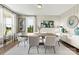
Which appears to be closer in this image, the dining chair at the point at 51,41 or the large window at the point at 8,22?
the large window at the point at 8,22

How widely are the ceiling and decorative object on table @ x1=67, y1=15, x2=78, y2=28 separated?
26 centimetres

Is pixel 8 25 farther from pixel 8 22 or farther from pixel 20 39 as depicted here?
pixel 20 39

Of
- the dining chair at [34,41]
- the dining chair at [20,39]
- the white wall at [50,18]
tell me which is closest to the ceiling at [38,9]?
the white wall at [50,18]

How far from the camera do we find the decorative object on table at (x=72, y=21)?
2557 mm

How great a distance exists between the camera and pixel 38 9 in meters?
2.53

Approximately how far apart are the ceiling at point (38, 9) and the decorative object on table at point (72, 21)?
26 cm

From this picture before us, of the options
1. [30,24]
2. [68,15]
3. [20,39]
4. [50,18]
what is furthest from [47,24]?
[20,39]

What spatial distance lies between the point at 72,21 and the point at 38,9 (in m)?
0.88

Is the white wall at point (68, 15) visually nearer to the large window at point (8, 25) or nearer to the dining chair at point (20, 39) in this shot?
the dining chair at point (20, 39)

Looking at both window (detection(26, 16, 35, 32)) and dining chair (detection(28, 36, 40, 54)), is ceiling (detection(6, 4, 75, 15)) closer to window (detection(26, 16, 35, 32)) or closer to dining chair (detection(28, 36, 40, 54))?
window (detection(26, 16, 35, 32))

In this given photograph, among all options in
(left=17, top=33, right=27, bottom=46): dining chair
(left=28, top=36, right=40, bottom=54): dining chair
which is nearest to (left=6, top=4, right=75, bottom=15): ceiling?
(left=17, top=33, right=27, bottom=46): dining chair
